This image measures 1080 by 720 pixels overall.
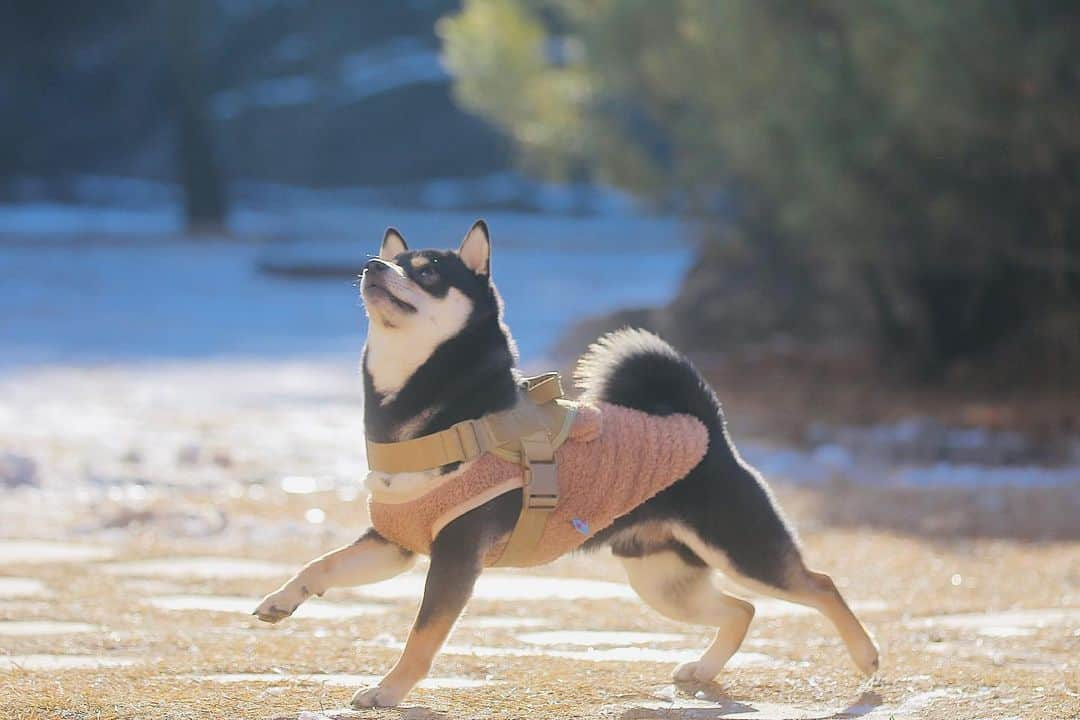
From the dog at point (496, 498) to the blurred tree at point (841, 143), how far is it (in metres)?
5.82

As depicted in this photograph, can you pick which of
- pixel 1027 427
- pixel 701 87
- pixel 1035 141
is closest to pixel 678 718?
pixel 1035 141

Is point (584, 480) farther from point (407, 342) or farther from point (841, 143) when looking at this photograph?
point (841, 143)

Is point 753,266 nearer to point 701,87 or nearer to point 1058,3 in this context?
point 701,87

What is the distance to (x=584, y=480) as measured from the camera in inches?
157

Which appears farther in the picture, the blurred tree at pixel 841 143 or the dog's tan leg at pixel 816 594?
the blurred tree at pixel 841 143

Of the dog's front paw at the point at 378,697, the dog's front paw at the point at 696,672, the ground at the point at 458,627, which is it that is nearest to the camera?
the dog's front paw at the point at 378,697

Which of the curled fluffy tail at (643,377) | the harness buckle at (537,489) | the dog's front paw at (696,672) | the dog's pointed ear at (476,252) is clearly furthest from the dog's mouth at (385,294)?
the dog's front paw at (696,672)

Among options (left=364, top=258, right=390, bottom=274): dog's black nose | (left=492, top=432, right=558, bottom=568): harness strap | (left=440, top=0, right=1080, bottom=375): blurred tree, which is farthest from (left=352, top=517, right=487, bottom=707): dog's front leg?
(left=440, top=0, right=1080, bottom=375): blurred tree

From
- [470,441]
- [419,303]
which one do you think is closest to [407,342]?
[419,303]

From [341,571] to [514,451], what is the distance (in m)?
0.55

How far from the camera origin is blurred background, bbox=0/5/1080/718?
4.78 metres

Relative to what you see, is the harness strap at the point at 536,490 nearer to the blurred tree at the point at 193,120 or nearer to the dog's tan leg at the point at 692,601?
the dog's tan leg at the point at 692,601

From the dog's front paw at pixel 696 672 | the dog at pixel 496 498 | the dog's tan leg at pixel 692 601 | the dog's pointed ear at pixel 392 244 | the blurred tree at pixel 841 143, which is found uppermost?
the blurred tree at pixel 841 143

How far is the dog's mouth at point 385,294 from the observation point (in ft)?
12.7
